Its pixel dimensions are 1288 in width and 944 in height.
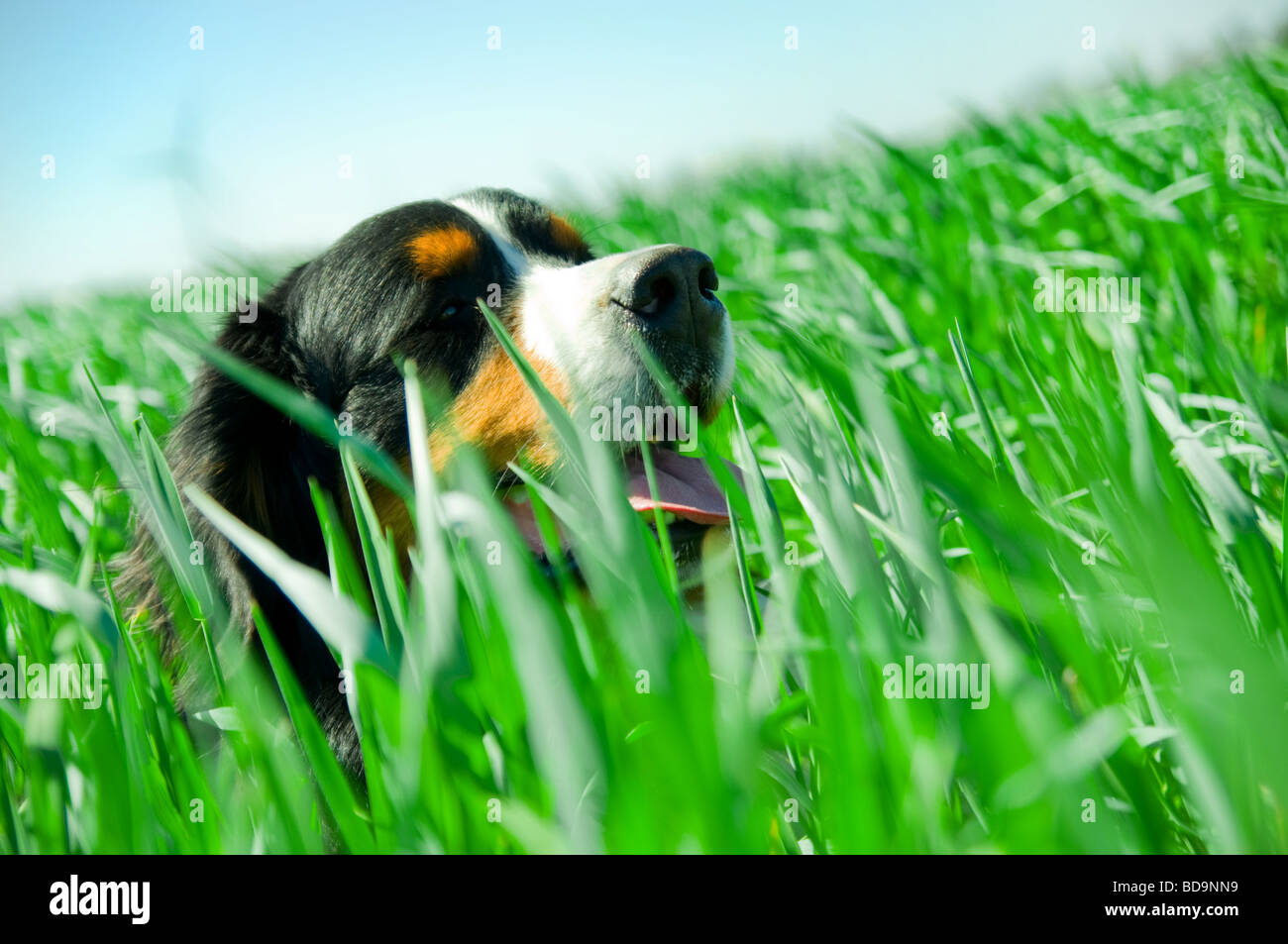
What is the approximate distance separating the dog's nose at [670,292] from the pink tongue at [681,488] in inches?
10.9

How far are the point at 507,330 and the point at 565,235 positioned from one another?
55 cm

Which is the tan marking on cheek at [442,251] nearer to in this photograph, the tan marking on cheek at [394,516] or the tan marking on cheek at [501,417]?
the tan marking on cheek at [501,417]

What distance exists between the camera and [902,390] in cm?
187

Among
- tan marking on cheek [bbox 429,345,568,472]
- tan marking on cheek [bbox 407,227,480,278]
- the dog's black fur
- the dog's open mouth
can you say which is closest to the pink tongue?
the dog's open mouth

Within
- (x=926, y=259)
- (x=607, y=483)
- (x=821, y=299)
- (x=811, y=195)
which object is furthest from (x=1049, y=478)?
(x=811, y=195)

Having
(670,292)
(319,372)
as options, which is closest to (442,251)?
(319,372)

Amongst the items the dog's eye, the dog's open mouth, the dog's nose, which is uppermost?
the dog's nose

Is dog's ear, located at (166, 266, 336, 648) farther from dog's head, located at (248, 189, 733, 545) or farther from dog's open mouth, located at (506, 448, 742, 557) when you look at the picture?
dog's open mouth, located at (506, 448, 742, 557)

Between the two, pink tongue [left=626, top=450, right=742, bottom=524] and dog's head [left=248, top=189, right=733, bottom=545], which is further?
dog's head [left=248, top=189, right=733, bottom=545]

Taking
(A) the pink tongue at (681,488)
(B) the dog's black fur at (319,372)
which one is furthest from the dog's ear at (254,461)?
(A) the pink tongue at (681,488)

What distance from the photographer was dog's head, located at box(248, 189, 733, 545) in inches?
78.9

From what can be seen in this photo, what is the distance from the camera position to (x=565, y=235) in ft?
8.77
